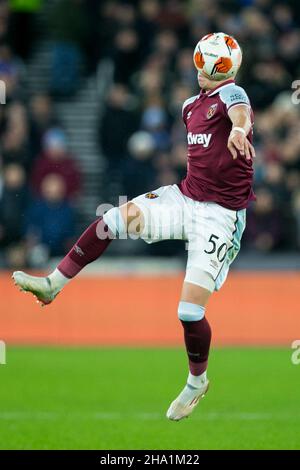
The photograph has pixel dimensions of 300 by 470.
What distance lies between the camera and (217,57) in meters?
9.11

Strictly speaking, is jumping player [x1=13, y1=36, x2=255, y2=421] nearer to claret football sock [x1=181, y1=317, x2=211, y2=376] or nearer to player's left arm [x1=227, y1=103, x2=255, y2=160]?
claret football sock [x1=181, y1=317, x2=211, y2=376]

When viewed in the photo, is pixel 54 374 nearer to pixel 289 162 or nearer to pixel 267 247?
pixel 267 247

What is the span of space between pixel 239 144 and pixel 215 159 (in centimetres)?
88

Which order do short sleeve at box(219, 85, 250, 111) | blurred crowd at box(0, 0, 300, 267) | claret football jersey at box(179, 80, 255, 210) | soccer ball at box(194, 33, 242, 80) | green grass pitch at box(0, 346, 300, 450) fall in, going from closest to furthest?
short sleeve at box(219, 85, 250, 111) < soccer ball at box(194, 33, 242, 80) < claret football jersey at box(179, 80, 255, 210) < green grass pitch at box(0, 346, 300, 450) < blurred crowd at box(0, 0, 300, 267)

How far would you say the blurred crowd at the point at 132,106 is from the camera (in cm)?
1764

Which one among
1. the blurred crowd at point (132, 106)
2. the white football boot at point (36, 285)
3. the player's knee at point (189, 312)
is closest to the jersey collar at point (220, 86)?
the player's knee at point (189, 312)

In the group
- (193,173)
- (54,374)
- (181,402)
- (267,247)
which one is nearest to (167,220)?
(193,173)

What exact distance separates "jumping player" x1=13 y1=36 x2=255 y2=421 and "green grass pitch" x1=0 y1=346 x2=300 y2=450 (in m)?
1.66

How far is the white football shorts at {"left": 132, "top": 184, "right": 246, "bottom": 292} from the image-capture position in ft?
30.4

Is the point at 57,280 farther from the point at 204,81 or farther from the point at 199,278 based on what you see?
the point at 204,81

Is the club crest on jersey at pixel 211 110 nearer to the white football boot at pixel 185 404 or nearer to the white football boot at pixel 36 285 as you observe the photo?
the white football boot at pixel 36 285

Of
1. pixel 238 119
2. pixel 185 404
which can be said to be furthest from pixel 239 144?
pixel 185 404

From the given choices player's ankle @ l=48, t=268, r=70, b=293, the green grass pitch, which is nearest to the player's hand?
player's ankle @ l=48, t=268, r=70, b=293

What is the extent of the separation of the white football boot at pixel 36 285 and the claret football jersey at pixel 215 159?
1.29 meters
